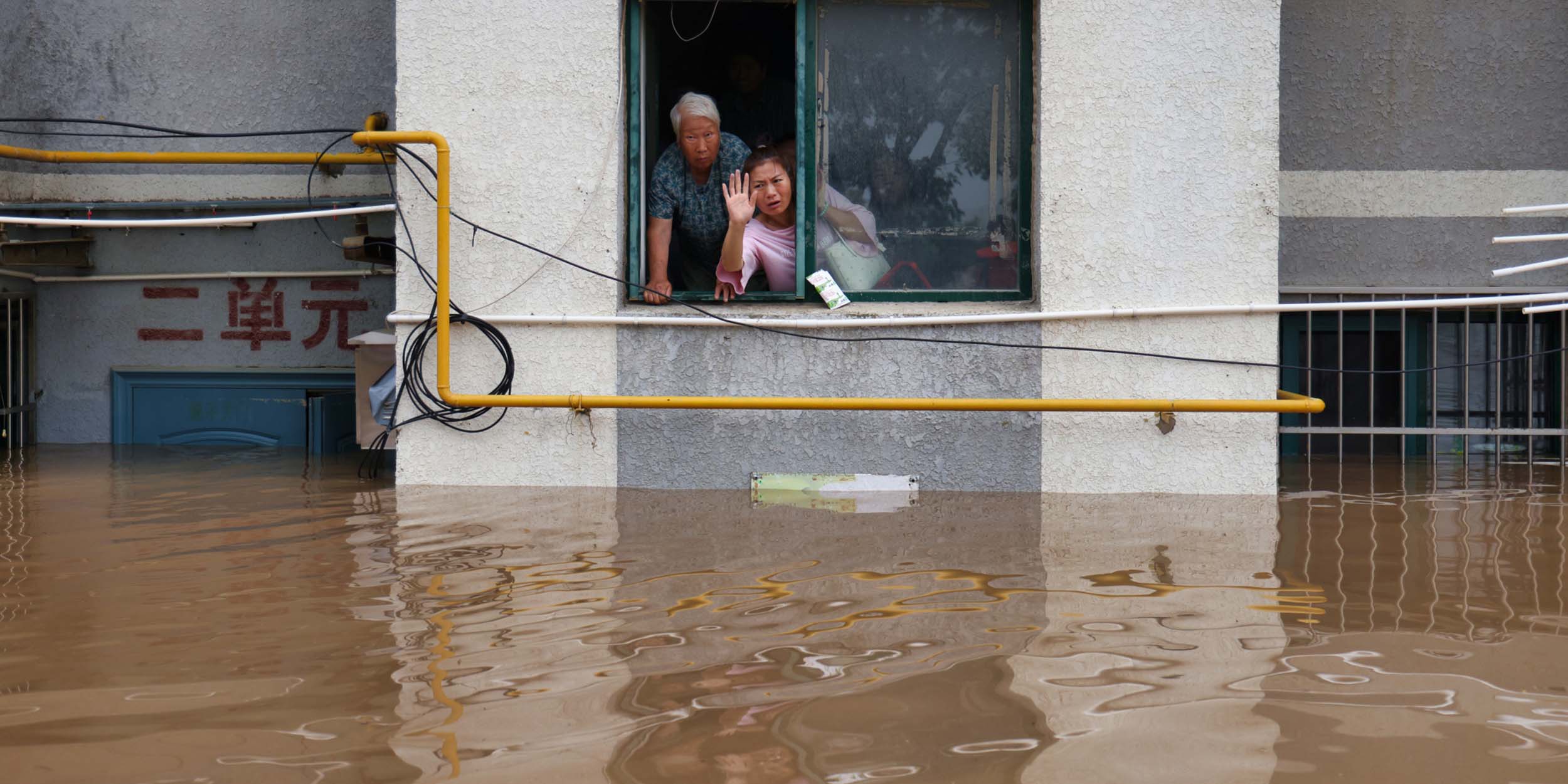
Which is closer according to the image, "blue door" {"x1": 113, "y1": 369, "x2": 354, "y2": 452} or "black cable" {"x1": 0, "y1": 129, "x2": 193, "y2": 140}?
"black cable" {"x1": 0, "y1": 129, "x2": 193, "y2": 140}

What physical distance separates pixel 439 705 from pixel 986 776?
1148mm

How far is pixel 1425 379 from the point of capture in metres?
7.32

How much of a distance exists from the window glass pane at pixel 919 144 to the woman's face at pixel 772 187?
0.18 metres

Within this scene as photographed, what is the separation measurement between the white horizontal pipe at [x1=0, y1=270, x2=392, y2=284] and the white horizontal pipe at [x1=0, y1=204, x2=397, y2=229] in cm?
31

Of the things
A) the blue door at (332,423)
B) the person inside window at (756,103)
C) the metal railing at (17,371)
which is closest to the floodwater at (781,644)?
the person inside window at (756,103)

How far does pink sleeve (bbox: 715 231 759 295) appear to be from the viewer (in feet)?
19.2

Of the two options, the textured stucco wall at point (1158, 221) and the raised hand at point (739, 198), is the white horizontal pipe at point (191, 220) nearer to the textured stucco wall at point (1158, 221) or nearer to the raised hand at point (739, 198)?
the raised hand at point (739, 198)

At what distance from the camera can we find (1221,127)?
543 cm

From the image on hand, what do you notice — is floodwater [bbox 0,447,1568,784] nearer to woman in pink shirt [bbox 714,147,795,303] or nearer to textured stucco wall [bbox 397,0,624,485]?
textured stucco wall [bbox 397,0,624,485]

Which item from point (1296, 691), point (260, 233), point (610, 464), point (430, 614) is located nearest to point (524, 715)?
point (430, 614)

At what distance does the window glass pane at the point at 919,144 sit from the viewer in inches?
227

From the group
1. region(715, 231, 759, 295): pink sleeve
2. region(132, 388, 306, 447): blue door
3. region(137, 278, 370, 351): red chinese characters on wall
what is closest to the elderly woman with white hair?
region(715, 231, 759, 295): pink sleeve

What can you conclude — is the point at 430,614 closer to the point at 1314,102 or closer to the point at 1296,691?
the point at 1296,691

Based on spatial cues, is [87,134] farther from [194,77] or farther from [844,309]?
[844,309]
